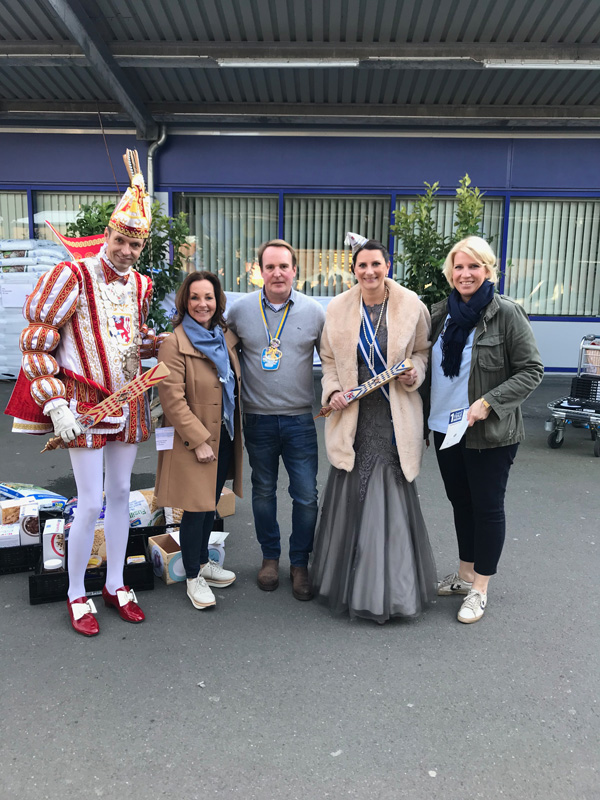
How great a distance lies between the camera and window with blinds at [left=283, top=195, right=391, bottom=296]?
10.7 metres

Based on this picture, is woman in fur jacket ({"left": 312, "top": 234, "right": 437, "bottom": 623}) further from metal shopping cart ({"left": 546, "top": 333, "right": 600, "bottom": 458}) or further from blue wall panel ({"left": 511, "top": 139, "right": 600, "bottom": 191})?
blue wall panel ({"left": 511, "top": 139, "right": 600, "bottom": 191})

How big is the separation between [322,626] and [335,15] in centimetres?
783

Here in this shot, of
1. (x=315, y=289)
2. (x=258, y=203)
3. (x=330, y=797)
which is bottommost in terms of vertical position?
(x=330, y=797)

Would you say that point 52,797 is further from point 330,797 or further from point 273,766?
point 330,797

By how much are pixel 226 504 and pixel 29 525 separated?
1406mm

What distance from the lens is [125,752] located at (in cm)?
234

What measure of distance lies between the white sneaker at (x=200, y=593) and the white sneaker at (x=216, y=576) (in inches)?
6.5

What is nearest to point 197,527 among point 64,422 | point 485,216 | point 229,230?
point 64,422

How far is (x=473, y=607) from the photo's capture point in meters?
3.36

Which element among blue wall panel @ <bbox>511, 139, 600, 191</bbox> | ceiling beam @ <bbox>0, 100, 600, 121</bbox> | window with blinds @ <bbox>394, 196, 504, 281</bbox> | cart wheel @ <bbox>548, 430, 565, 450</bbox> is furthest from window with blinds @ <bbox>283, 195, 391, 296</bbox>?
cart wheel @ <bbox>548, 430, 565, 450</bbox>

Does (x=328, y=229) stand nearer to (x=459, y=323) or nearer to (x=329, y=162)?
(x=329, y=162)

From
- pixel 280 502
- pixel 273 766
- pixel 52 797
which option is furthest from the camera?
pixel 280 502

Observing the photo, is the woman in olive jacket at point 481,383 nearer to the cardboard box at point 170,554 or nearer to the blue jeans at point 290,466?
the blue jeans at point 290,466

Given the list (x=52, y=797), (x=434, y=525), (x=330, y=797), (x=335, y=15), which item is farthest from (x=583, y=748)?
(x=335, y=15)
